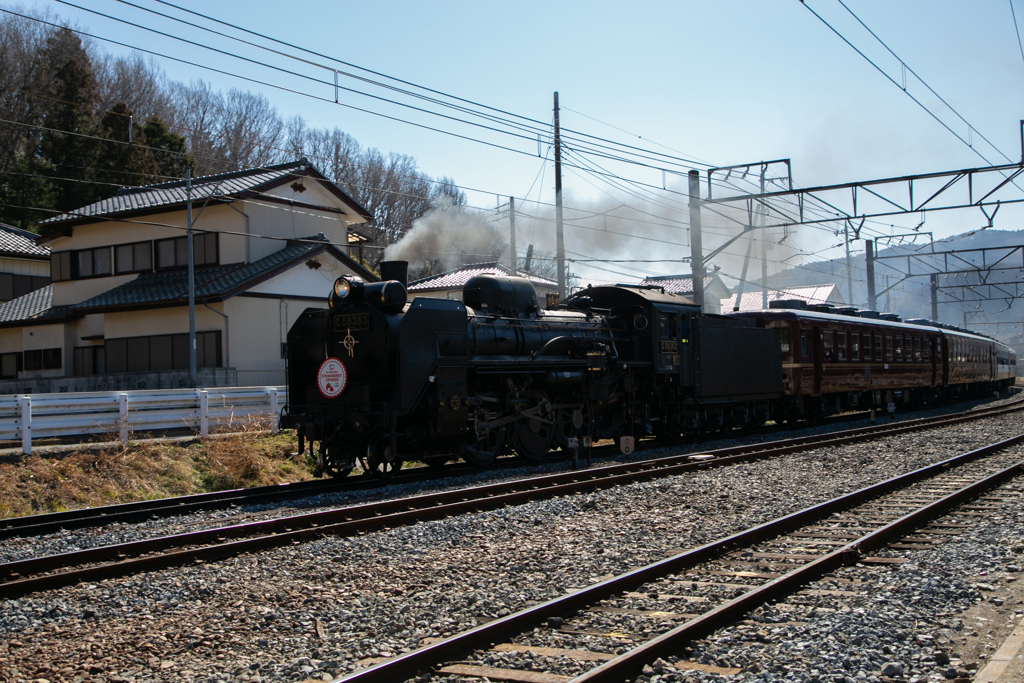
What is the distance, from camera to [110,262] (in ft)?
98.4

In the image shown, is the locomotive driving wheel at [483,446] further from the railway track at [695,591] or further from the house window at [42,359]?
the house window at [42,359]

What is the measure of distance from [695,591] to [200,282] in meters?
23.7

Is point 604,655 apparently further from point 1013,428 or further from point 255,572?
point 1013,428

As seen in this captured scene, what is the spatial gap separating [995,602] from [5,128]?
2127 inches

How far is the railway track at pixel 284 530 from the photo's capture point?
6.61m

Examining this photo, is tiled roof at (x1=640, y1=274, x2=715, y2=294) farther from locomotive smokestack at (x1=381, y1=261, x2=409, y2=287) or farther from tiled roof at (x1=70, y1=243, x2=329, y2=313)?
locomotive smokestack at (x1=381, y1=261, x2=409, y2=287)

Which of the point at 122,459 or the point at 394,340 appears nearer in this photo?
the point at 394,340

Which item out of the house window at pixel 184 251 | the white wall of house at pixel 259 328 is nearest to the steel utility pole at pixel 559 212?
the white wall of house at pixel 259 328

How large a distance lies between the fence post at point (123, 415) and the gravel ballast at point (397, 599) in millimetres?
6080

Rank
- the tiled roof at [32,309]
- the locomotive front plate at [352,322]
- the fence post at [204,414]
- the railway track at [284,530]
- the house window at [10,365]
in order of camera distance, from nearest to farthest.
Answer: the railway track at [284,530] → the locomotive front plate at [352,322] → the fence post at [204,414] → the tiled roof at [32,309] → the house window at [10,365]

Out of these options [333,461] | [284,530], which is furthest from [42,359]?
[284,530]

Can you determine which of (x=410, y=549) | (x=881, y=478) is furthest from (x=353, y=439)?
(x=881, y=478)

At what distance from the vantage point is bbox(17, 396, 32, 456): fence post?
13.0 metres

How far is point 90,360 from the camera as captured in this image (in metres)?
29.7
